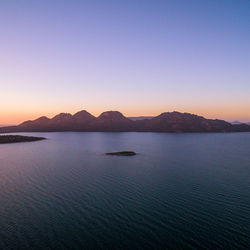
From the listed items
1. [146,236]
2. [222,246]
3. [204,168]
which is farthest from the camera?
[204,168]

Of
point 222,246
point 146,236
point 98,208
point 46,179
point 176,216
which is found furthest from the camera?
point 46,179

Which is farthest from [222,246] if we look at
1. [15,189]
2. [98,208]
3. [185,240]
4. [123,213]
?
[15,189]

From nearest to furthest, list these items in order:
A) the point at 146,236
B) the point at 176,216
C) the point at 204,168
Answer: the point at 146,236 → the point at 176,216 → the point at 204,168

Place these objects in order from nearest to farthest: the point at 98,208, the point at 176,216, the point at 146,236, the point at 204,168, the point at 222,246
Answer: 1. the point at 222,246
2. the point at 146,236
3. the point at 176,216
4. the point at 98,208
5. the point at 204,168

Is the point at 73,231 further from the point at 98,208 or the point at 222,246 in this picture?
the point at 222,246

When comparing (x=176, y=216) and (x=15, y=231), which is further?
(x=176, y=216)

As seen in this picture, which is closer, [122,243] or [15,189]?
[122,243]

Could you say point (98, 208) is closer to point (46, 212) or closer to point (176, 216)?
point (46, 212)

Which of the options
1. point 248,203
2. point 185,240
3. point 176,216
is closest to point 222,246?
point 185,240
